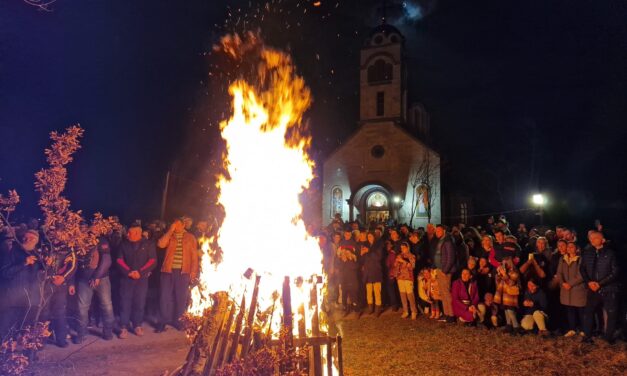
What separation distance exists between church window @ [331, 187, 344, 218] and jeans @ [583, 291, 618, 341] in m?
24.5

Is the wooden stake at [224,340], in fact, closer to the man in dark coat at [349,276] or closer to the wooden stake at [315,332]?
the wooden stake at [315,332]

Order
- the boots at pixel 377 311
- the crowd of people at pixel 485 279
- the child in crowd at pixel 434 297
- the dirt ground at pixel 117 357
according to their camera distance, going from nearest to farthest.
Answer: the dirt ground at pixel 117 357
the crowd of people at pixel 485 279
the child in crowd at pixel 434 297
the boots at pixel 377 311

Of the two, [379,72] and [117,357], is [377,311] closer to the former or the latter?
[117,357]

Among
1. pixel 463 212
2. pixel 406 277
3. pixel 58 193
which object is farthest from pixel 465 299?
pixel 463 212

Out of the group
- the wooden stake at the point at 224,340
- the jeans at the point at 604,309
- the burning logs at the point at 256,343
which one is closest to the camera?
the burning logs at the point at 256,343

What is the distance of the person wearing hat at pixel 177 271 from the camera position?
8648mm

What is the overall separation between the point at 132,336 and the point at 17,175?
21323mm

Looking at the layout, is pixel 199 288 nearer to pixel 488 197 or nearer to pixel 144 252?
pixel 144 252

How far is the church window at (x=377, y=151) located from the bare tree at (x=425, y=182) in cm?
309

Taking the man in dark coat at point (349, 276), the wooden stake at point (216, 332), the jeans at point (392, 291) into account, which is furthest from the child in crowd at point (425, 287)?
the wooden stake at point (216, 332)

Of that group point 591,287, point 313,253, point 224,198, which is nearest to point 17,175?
point 224,198

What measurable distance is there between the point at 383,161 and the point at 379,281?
22.3m

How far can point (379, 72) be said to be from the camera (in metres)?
33.5

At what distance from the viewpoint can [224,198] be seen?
7844mm
